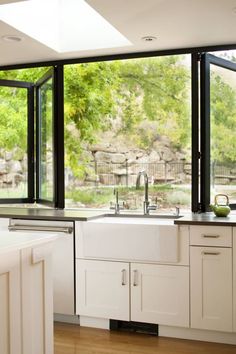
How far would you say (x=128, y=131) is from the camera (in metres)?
4.57

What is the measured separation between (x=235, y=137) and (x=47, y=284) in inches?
89.5

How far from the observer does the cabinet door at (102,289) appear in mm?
3732

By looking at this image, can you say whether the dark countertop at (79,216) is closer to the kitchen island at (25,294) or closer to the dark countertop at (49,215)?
the dark countertop at (49,215)

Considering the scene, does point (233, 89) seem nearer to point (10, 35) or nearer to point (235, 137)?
point (235, 137)

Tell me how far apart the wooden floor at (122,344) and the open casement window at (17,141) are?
5.64 feet

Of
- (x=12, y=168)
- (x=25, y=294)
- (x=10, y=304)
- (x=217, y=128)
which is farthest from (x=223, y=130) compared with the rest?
(x=10, y=304)

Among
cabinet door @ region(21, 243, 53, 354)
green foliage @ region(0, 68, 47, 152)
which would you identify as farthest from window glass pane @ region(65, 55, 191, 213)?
cabinet door @ region(21, 243, 53, 354)

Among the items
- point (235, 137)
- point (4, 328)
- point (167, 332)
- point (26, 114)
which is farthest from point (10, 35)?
point (167, 332)

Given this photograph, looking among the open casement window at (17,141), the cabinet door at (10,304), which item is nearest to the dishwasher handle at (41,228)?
the open casement window at (17,141)

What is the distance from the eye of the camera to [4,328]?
2.27m

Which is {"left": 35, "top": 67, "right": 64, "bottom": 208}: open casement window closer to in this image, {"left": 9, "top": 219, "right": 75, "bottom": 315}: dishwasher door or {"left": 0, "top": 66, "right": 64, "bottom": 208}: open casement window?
{"left": 0, "top": 66, "right": 64, "bottom": 208}: open casement window

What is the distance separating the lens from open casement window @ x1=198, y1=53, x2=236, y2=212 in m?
4.11

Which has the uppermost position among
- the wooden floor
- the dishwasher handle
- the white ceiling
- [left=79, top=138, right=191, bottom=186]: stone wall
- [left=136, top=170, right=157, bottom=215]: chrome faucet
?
the white ceiling

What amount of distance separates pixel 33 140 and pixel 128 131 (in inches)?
41.5
